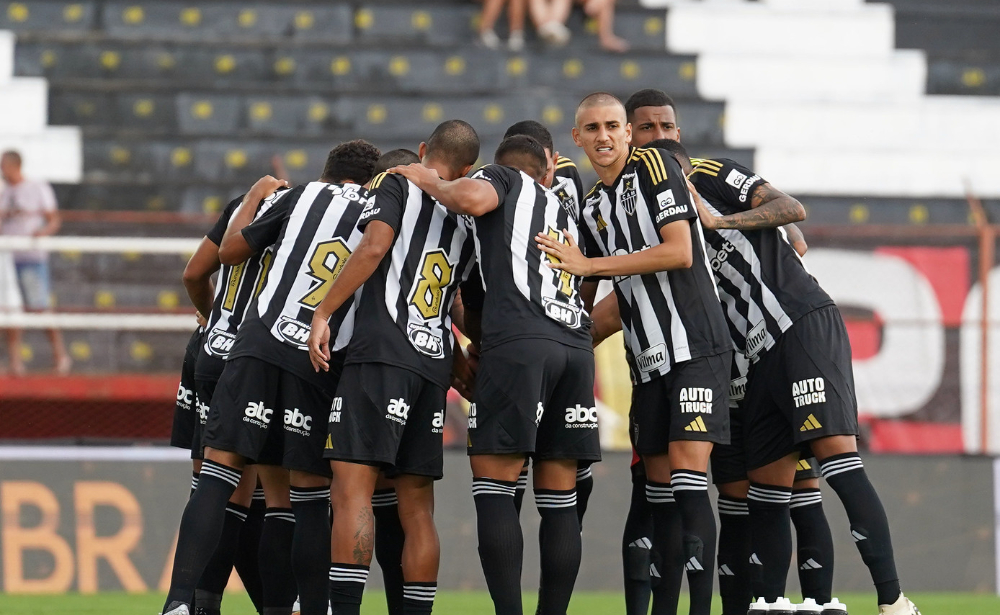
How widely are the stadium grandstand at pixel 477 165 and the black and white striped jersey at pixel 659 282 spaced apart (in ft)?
8.67

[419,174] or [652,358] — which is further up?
[419,174]

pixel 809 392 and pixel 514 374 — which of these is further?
pixel 809 392

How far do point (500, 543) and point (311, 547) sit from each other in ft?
2.54

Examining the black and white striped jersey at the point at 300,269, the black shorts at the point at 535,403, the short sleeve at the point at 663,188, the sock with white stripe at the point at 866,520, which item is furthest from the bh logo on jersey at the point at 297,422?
the sock with white stripe at the point at 866,520

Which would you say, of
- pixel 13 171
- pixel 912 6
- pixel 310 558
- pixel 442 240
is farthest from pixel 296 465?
pixel 912 6

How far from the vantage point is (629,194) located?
213 inches

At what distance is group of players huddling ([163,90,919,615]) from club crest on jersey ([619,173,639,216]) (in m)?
0.01

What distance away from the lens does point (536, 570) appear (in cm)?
870

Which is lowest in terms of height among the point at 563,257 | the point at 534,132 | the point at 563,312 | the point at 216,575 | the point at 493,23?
the point at 216,575

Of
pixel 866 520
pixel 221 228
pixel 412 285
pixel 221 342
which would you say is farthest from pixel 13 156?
pixel 866 520

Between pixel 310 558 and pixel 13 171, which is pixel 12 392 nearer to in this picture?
pixel 13 171

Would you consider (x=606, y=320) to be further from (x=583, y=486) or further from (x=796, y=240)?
(x=796, y=240)

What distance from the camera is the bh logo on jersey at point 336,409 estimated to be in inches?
198

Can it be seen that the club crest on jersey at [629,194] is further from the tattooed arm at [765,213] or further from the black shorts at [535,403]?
the black shorts at [535,403]
